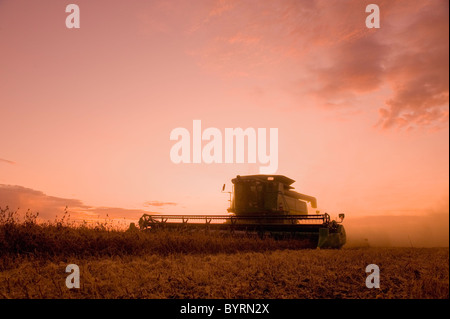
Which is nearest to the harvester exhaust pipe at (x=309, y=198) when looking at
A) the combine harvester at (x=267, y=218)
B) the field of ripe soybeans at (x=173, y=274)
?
the combine harvester at (x=267, y=218)

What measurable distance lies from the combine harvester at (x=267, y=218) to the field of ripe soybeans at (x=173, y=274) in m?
5.39

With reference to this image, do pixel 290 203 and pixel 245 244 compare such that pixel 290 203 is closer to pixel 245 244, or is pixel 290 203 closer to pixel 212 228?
pixel 212 228

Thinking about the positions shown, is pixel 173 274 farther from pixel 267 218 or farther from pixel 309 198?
pixel 309 198

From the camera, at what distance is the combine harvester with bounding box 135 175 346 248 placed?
43.9 ft

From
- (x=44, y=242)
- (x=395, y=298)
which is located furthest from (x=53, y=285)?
(x=395, y=298)

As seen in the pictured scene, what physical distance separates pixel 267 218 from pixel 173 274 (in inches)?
373

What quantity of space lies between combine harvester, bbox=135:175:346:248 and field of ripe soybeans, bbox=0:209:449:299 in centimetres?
539

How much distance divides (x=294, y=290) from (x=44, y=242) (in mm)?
6798
